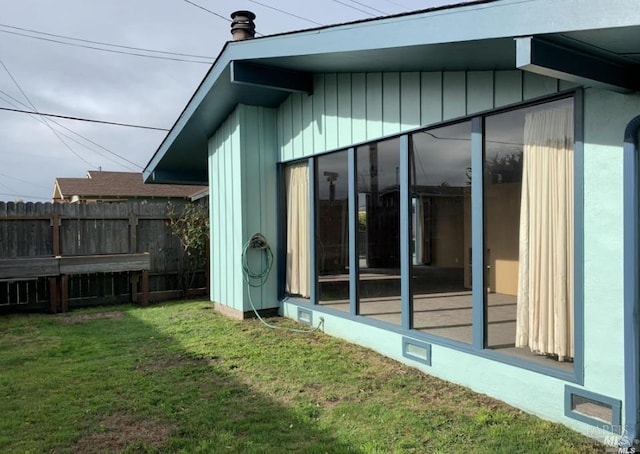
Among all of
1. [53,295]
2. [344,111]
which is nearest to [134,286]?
[53,295]

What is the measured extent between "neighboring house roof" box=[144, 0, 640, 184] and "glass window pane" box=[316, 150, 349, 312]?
974mm

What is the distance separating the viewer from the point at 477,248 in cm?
335

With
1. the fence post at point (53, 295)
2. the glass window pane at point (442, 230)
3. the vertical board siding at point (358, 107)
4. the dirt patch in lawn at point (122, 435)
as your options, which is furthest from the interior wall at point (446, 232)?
the fence post at point (53, 295)

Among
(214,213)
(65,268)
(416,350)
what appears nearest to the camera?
(416,350)

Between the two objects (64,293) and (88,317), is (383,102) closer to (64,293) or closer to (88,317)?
(88,317)

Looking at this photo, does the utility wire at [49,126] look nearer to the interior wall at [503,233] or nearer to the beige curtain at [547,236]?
the interior wall at [503,233]

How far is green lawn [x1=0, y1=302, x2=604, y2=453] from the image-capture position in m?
2.58

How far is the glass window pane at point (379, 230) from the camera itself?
15.9 feet

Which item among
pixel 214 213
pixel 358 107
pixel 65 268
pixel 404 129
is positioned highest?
pixel 358 107

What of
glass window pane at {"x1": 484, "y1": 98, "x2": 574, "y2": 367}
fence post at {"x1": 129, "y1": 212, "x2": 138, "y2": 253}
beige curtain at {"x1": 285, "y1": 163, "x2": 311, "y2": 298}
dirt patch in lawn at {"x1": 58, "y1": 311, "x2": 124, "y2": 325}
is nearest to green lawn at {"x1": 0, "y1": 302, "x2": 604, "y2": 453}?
glass window pane at {"x1": 484, "y1": 98, "x2": 574, "y2": 367}

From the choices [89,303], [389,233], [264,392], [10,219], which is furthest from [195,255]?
[264,392]

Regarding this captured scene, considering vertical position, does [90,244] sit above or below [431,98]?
below

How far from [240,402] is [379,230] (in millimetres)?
3722

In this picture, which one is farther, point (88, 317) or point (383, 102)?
point (88, 317)
